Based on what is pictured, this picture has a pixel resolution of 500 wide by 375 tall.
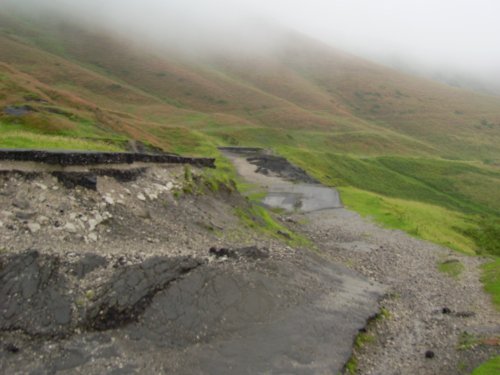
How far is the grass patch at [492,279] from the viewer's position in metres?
25.7

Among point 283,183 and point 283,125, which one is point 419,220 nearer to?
point 283,183

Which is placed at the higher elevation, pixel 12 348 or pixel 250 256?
pixel 250 256

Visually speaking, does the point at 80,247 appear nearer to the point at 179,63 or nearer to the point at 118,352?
the point at 118,352

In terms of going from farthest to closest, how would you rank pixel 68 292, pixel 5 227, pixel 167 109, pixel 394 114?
pixel 394 114 → pixel 167 109 → pixel 5 227 → pixel 68 292

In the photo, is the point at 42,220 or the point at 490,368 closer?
the point at 490,368

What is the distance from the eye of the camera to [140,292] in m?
14.4

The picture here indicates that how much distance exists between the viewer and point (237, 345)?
14383mm

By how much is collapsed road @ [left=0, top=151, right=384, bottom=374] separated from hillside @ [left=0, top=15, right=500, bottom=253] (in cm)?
966

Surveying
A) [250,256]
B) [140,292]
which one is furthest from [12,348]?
[250,256]

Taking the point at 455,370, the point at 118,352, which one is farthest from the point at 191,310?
the point at 455,370

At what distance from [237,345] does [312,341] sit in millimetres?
3109

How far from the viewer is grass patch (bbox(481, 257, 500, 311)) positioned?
84.2ft

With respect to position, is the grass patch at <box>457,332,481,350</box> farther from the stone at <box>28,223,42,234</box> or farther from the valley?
the stone at <box>28,223,42,234</box>

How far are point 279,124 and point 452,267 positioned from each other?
10312 centimetres
